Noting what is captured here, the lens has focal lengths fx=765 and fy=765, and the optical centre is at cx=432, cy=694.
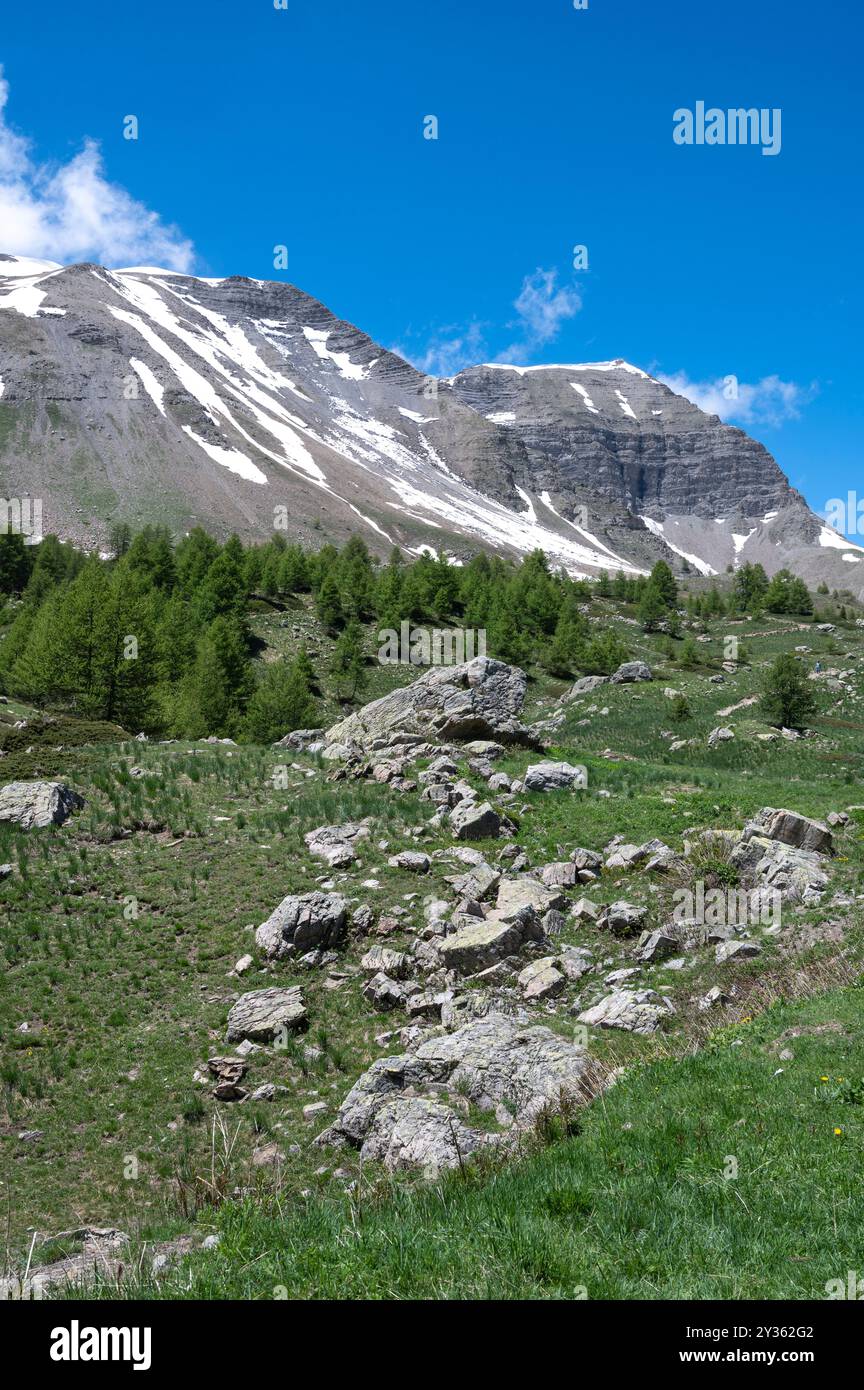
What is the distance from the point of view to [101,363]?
182 metres

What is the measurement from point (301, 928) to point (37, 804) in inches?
347

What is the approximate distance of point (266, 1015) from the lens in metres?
12.7

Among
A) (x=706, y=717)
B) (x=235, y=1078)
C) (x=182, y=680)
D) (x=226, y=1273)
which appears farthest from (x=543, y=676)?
(x=226, y=1273)

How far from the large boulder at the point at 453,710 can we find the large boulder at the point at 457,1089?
52.9 ft

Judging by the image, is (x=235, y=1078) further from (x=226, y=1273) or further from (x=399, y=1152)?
(x=226, y=1273)

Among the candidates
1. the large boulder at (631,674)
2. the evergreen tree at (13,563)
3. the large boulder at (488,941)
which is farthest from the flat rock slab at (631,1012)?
the evergreen tree at (13,563)

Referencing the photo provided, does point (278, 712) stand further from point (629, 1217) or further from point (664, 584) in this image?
point (664, 584)

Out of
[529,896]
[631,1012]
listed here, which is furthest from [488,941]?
Result: [631,1012]

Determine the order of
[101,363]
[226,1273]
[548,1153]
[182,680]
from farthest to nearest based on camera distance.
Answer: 1. [101,363]
2. [182,680]
3. [548,1153]
4. [226,1273]

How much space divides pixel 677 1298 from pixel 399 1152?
4.92 m

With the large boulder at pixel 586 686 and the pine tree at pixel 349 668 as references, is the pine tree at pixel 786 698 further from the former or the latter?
the pine tree at pixel 349 668

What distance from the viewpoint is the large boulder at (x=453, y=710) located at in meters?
27.0

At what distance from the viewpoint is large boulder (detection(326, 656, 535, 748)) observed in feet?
88.6
